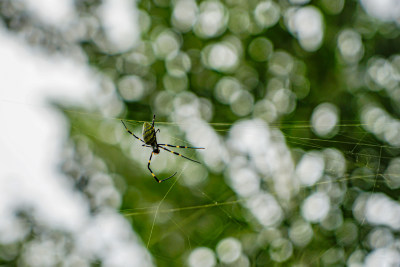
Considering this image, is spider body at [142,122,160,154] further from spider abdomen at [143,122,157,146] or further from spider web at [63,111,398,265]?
spider web at [63,111,398,265]

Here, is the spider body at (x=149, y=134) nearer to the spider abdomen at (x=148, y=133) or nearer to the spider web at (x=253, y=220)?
the spider abdomen at (x=148, y=133)

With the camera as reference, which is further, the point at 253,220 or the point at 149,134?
the point at 253,220

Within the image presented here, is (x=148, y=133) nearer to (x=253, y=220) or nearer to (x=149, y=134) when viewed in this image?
(x=149, y=134)

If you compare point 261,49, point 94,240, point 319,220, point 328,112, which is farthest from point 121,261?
point 261,49

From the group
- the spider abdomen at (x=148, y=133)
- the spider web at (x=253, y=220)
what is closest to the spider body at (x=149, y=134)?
→ the spider abdomen at (x=148, y=133)

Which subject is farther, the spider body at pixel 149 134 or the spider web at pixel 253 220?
the spider web at pixel 253 220

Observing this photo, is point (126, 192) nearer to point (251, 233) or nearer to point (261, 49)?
point (251, 233)

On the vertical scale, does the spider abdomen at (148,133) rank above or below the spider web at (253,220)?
above

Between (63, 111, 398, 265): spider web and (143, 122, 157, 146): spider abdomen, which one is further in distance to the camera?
(63, 111, 398, 265): spider web

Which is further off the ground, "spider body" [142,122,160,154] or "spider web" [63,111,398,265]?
"spider body" [142,122,160,154]

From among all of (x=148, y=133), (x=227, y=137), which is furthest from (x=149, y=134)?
(x=227, y=137)

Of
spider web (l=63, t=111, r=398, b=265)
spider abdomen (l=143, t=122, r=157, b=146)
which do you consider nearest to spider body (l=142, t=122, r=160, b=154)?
spider abdomen (l=143, t=122, r=157, b=146)
